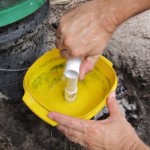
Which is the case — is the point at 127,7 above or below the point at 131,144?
above

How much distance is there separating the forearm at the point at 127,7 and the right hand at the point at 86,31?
2 cm

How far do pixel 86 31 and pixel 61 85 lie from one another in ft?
1.65

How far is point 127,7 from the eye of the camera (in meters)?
1.37

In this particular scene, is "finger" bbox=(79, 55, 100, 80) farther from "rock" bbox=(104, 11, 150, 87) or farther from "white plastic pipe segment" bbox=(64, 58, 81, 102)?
"rock" bbox=(104, 11, 150, 87)

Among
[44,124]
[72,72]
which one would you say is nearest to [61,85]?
[44,124]

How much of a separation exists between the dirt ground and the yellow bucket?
24cm

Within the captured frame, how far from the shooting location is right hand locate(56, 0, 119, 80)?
129 cm

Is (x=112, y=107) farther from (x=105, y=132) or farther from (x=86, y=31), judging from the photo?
(x=86, y=31)

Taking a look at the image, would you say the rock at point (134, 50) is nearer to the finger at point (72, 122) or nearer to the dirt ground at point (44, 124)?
the dirt ground at point (44, 124)

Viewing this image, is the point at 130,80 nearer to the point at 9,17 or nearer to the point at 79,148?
the point at 79,148

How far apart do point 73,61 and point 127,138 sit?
36 centimetres

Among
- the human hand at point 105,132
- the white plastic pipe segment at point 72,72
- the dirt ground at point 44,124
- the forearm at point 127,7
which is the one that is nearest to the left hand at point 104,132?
the human hand at point 105,132

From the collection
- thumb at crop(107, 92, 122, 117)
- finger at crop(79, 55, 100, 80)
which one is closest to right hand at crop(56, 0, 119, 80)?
finger at crop(79, 55, 100, 80)

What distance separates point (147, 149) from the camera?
128 cm
